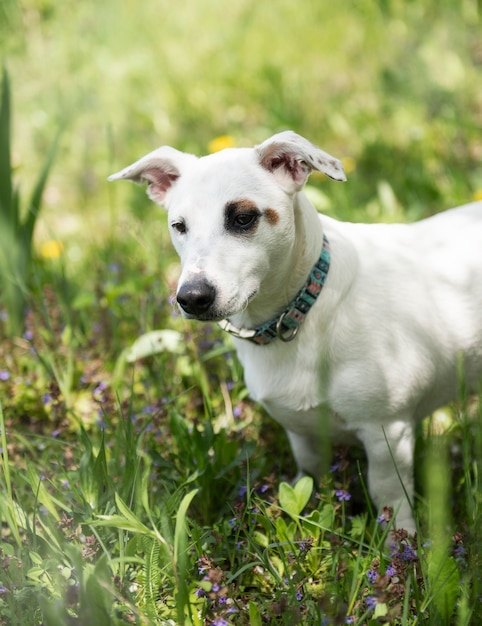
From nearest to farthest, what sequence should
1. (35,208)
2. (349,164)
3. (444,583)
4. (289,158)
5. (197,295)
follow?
(444,583) → (197,295) → (289,158) → (35,208) → (349,164)

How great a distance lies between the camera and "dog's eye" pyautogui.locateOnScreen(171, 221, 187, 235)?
7.40ft

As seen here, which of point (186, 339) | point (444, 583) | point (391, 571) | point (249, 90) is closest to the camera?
point (444, 583)

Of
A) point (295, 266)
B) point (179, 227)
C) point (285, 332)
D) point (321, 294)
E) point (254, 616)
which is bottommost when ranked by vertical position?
point (254, 616)

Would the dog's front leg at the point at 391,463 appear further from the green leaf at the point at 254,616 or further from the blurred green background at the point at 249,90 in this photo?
the blurred green background at the point at 249,90

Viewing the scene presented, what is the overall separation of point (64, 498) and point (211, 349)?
3.61ft

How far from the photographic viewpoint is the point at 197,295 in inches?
79.8

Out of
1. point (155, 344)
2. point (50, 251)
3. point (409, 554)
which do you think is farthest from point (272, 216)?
point (50, 251)

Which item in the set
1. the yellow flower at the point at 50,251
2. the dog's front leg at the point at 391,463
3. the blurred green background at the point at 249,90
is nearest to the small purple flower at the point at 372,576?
the dog's front leg at the point at 391,463

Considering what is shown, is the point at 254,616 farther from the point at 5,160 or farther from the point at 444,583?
the point at 5,160

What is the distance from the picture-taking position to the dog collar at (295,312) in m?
2.34

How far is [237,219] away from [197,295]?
29 cm

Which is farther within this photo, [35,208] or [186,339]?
[35,208]

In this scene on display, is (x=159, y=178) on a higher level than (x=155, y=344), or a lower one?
higher

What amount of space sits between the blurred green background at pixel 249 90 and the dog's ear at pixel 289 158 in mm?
1716
